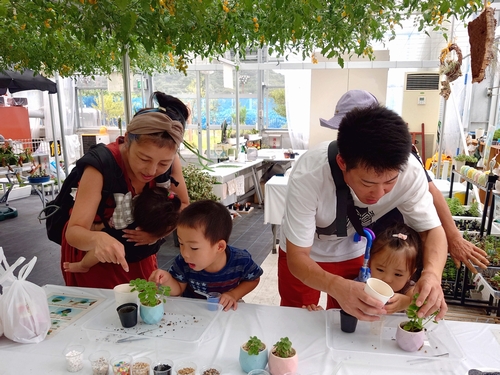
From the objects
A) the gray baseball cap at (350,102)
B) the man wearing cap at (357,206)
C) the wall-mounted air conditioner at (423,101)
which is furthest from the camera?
the wall-mounted air conditioner at (423,101)

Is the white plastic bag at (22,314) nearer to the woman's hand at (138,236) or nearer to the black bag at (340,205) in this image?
the woman's hand at (138,236)

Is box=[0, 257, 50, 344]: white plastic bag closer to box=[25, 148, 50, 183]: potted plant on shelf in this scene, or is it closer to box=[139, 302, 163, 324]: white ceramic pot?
box=[139, 302, 163, 324]: white ceramic pot

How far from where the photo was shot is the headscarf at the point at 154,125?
148 cm

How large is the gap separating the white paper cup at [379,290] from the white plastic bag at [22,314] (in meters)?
1.06

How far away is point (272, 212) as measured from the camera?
13.8ft

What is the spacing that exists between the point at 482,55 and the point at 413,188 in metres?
1.74

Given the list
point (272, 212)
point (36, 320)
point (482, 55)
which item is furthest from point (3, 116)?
point (482, 55)

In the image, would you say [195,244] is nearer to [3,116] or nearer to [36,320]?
[36,320]

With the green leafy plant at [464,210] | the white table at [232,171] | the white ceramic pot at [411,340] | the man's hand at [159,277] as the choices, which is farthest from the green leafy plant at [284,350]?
the white table at [232,171]

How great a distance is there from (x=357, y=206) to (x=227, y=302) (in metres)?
0.63

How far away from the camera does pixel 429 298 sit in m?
1.20

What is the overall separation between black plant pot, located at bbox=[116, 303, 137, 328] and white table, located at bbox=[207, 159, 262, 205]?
352cm

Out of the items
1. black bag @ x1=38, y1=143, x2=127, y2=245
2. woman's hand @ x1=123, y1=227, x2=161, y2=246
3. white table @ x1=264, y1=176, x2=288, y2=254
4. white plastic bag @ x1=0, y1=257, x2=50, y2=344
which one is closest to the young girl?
woman's hand @ x1=123, y1=227, x2=161, y2=246

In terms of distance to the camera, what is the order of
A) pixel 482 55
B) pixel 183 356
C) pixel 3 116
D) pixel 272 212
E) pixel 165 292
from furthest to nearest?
pixel 3 116 < pixel 272 212 < pixel 482 55 < pixel 165 292 < pixel 183 356
